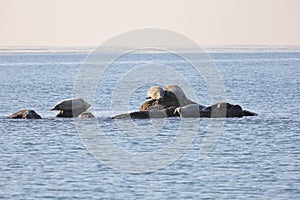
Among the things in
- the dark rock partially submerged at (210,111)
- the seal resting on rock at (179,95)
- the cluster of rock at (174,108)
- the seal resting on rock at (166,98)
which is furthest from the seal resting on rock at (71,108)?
the dark rock partially submerged at (210,111)

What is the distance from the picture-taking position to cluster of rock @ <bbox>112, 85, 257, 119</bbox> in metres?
53.8

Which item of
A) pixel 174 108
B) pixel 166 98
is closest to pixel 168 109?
pixel 174 108

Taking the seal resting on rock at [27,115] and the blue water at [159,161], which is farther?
the seal resting on rock at [27,115]

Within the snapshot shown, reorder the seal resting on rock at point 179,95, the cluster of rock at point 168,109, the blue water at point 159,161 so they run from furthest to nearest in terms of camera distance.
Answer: the seal resting on rock at point 179,95, the cluster of rock at point 168,109, the blue water at point 159,161

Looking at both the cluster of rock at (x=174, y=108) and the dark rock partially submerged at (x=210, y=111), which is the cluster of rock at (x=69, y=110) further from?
the dark rock partially submerged at (x=210, y=111)

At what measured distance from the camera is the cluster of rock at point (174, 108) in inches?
2120

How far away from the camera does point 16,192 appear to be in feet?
109

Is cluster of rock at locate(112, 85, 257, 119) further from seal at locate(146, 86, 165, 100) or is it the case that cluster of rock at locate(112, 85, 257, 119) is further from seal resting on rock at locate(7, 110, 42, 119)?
seal resting on rock at locate(7, 110, 42, 119)

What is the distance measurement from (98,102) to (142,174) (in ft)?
111

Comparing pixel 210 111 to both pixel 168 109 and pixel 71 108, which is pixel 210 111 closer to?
pixel 168 109

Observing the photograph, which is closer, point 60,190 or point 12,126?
point 60,190

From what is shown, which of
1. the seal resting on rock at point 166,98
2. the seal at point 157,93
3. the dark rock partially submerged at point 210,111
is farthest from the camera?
the seal resting on rock at point 166,98

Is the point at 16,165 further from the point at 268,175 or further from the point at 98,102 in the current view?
the point at 98,102

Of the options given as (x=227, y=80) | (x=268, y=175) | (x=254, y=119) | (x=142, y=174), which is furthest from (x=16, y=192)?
(x=227, y=80)
